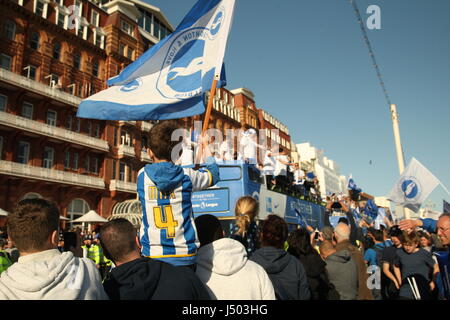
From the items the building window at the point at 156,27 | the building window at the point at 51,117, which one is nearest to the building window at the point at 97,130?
the building window at the point at 51,117

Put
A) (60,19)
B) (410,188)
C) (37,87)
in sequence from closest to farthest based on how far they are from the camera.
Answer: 1. (410,188)
2. (37,87)
3. (60,19)

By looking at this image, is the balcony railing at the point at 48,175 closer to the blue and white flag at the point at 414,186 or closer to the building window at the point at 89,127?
the building window at the point at 89,127

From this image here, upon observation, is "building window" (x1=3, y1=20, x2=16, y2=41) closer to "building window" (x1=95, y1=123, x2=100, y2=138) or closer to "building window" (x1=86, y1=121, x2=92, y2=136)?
"building window" (x1=86, y1=121, x2=92, y2=136)

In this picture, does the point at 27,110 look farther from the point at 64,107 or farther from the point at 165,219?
the point at 165,219

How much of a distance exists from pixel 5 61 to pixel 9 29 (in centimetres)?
228

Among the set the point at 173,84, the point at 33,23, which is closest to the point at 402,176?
the point at 173,84

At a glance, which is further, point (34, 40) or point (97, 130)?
point (97, 130)

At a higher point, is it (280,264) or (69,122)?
(69,122)

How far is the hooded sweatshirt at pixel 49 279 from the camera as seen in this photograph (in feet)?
5.42

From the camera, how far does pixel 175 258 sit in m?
2.69

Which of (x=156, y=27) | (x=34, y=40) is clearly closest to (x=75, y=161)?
(x=34, y=40)
